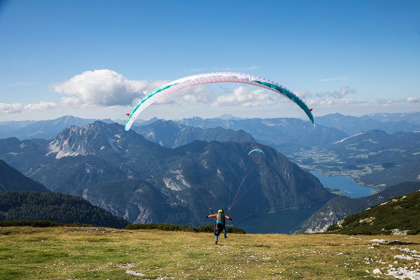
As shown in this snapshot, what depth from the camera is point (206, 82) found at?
31.0m

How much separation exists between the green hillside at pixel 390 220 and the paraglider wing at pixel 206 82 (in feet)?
110

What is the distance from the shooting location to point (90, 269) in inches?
730

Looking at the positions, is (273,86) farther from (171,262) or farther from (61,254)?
(61,254)

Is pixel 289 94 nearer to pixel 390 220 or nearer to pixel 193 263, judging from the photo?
pixel 193 263

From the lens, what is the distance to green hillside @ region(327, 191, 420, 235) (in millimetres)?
48806

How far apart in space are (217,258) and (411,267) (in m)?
13.1

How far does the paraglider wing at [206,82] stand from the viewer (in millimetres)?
30156

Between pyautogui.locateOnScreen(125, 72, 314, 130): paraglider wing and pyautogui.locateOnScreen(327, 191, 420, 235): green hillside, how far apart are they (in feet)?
110

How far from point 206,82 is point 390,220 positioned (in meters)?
55.8

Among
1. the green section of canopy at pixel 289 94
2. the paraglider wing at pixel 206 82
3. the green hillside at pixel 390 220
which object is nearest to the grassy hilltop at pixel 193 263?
the paraglider wing at pixel 206 82

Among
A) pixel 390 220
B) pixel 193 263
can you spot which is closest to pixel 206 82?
pixel 193 263

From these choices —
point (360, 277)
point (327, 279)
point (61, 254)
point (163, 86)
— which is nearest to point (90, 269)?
point (61, 254)

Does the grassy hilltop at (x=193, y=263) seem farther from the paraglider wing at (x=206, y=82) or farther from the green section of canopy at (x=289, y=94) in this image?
the green section of canopy at (x=289, y=94)

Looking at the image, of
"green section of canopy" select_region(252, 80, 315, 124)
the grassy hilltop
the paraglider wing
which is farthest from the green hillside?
the paraglider wing
